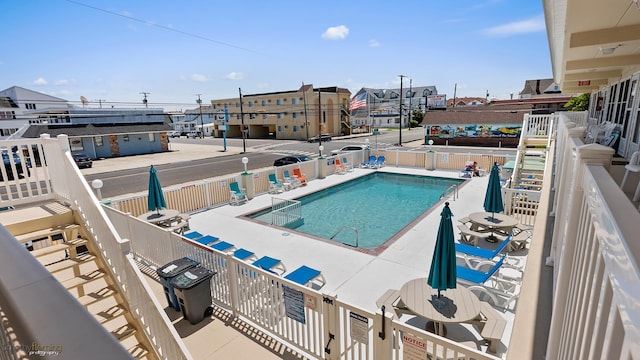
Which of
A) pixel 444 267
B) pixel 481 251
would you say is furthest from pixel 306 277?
pixel 481 251

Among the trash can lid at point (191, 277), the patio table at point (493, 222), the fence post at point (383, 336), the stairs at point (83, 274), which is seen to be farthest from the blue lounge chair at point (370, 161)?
the fence post at point (383, 336)

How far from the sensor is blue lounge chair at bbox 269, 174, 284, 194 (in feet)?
50.9

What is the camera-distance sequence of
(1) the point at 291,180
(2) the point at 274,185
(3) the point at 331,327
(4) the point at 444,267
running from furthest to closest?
1. (1) the point at 291,180
2. (2) the point at 274,185
3. (4) the point at 444,267
4. (3) the point at 331,327

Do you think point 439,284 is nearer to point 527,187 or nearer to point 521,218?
point 521,218

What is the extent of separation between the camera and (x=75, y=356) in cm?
86

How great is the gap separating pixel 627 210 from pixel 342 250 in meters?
8.05

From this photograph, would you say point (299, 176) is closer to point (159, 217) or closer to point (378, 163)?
point (378, 163)

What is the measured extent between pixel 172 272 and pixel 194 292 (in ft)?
2.13

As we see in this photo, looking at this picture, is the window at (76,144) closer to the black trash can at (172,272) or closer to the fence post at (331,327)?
the black trash can at (172,272)

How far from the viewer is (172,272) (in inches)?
236

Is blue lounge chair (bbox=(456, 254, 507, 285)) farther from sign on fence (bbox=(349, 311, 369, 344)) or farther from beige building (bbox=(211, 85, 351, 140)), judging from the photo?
beige building (bbox=(211, 85, 351, 140))

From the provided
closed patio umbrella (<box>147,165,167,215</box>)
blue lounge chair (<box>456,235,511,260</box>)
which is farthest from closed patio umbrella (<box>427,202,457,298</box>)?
closed patio umbrella (<box>147,165,167,215</box>)

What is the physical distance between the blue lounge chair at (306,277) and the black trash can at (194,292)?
5.00ft

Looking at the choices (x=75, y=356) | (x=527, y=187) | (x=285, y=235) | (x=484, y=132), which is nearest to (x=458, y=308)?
(x=75, y=356)
